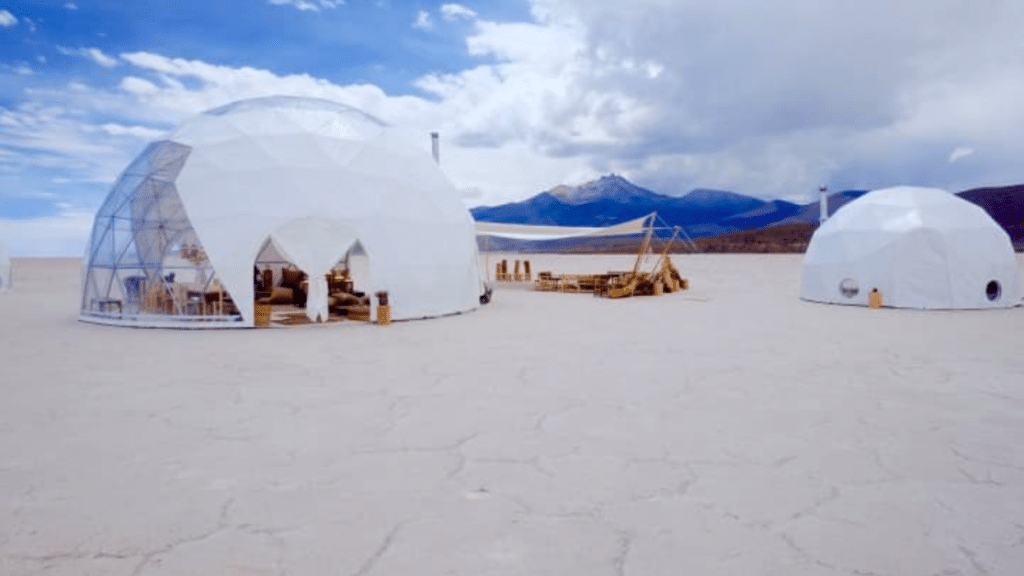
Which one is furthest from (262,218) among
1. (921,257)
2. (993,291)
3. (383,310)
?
(993,291)

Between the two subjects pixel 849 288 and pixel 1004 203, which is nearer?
pixel 849 288

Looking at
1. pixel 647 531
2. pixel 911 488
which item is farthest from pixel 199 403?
pixel 911 488

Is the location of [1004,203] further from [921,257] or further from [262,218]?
[262,218]

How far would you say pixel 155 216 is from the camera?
44.1 feet

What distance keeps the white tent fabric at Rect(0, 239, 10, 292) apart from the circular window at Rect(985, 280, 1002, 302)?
107ft

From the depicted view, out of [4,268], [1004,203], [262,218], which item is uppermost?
[1004,203]

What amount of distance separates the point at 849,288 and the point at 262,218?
1410 centimetres

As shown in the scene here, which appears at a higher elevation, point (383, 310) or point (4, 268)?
point (4, 268)

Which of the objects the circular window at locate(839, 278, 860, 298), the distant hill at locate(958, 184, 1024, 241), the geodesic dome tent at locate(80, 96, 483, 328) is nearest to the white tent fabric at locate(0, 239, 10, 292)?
the geodesic dome tent at locate(80, 96, 483, 328)

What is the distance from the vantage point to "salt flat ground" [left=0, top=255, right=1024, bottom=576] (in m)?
3.13

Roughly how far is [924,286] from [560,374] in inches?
469

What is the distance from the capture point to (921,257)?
49.3 ft

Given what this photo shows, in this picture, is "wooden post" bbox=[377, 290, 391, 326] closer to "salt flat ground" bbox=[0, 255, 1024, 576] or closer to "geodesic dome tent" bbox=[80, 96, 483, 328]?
"geodesic dome tent" bbox=[80, 96, 483, 328]

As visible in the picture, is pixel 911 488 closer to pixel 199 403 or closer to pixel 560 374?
pixel 560 374
